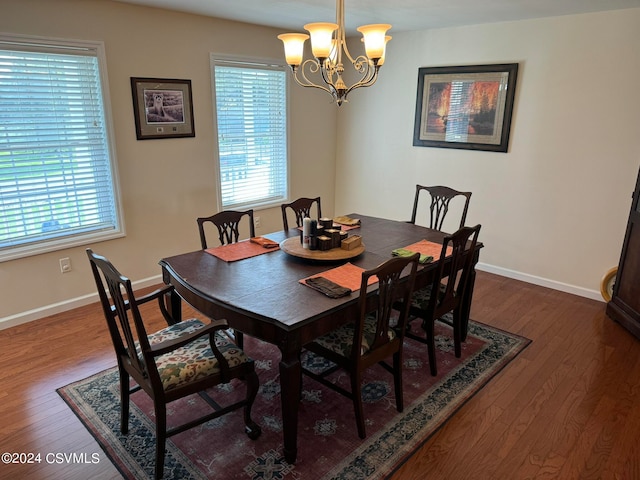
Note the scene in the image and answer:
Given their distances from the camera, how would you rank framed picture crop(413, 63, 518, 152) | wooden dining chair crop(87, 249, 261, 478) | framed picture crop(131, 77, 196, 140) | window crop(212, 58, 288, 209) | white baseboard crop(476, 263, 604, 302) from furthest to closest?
1. window crop(212, 58, 288, 209)
2. framed picture crop(413, 63, 518, 152)
3. white baseboard crop(476, 263, 604, 302)
4. framed picture crop(131, 77, 196, 140)
5. wooden dining chair crop(87, 249, 261, 478)

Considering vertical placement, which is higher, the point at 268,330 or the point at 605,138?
the point at 605,138

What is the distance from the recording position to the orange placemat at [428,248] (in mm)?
2666

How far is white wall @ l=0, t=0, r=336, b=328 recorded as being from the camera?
3205mm

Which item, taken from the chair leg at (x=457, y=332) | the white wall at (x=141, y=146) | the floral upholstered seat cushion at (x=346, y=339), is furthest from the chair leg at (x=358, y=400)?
the white wall at (x=141, y=146)

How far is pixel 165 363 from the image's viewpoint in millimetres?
1948

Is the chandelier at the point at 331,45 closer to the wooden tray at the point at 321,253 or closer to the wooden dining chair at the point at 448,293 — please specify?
the wooden tray at the point at 321,253

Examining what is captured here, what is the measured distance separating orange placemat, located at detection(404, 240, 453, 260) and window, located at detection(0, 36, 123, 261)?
8.17ft

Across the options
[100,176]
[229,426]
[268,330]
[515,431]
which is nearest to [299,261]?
[268,330]

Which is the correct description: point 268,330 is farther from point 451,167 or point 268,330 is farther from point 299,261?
point 451,167

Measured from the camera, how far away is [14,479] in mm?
1956

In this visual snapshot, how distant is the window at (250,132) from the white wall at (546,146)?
1.12 meters

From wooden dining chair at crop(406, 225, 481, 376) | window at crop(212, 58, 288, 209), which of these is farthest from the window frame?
wooden dining chair at crop(406, 225, 481, 376)

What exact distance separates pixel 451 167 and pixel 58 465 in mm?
4005

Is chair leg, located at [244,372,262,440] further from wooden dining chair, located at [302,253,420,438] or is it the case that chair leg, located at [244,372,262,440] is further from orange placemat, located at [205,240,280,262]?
orange placemat, located at [205,240,280,262]
